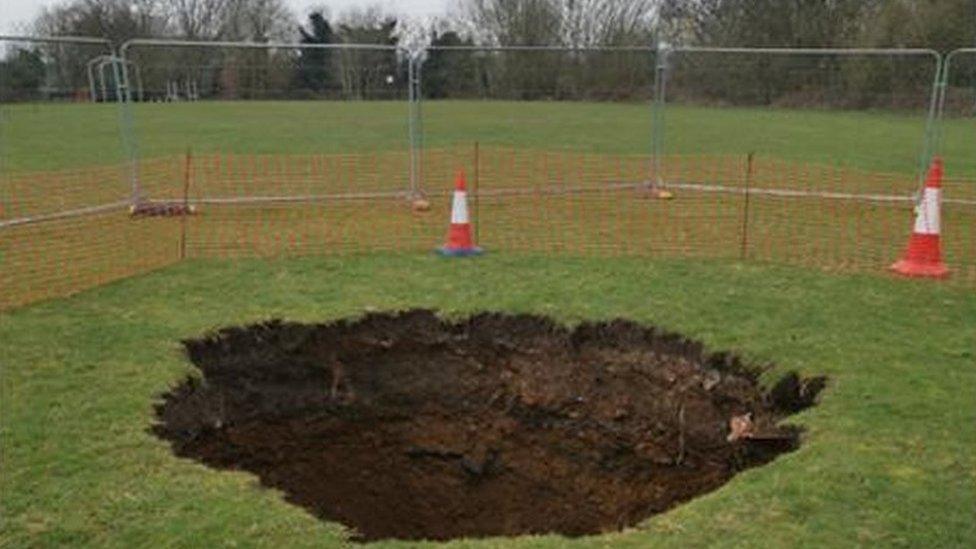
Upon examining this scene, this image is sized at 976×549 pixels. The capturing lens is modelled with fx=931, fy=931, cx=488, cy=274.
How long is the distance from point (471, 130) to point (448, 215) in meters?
9.07

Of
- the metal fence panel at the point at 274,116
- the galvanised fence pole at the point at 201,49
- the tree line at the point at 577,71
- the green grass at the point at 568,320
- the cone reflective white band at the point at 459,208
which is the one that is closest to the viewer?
the green grass at the point at 568,320

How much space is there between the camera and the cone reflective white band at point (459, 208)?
8836 mm

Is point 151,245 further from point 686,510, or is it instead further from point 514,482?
point 686,510

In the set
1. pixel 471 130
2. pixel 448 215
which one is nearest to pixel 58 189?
pixel 448 215

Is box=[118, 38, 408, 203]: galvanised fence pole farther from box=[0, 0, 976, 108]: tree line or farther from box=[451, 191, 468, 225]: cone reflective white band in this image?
box=[451, 191, 468, 225]: cone reflective white band

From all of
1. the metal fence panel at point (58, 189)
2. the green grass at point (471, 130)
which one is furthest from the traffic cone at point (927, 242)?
the green grass at point (471, 130)

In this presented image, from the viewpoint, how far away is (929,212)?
8.05 meters

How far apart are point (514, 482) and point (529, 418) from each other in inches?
28.0

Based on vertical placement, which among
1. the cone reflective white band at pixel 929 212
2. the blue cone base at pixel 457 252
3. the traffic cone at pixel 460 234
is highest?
the cone reflective white band at pixel 929 212

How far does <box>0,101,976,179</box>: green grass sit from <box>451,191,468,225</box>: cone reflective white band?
5227 millimetres

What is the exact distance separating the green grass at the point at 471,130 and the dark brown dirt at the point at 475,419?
702 cm

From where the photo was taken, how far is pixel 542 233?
10.4 meters

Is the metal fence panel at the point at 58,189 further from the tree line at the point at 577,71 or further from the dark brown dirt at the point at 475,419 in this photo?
the dark brown dirt at the point at 475,419

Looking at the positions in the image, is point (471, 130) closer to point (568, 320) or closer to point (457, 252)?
point (457, 252)
